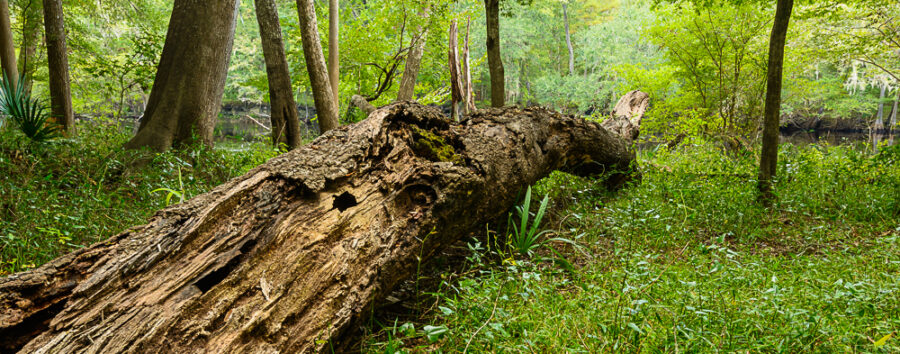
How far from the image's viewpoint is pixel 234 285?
4.98 feet

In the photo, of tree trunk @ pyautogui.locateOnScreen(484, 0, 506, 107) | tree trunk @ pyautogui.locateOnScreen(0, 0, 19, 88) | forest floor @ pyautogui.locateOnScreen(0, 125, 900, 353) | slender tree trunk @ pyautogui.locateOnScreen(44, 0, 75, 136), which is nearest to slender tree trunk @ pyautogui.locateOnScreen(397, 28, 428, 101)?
tree trunk @ pyautogui.locateOnScreen(484, 0, 506, 107)

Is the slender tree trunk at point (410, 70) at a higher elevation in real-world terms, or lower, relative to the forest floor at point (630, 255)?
higher

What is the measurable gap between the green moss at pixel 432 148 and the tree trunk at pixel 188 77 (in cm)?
338

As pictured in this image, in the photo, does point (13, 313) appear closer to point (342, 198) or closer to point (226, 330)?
point (226, 330)

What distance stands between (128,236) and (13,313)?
1.25 feet

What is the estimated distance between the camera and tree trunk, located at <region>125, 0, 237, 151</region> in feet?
15.3

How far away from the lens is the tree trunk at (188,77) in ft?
15.3

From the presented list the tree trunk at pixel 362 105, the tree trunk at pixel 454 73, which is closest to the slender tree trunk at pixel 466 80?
the tree trunk at pixel 454 73

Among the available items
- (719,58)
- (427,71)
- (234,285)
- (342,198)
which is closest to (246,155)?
(342,198)

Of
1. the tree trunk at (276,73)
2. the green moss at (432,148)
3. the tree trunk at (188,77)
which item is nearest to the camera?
the green moss at (432,148)

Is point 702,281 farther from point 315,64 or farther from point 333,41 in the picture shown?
point 333,41

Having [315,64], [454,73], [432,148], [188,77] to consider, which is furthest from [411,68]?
[432,148]

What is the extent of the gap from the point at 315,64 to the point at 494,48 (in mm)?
2544

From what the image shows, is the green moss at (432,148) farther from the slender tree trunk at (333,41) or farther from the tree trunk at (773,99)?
the slender tree trunk at (333,41)
